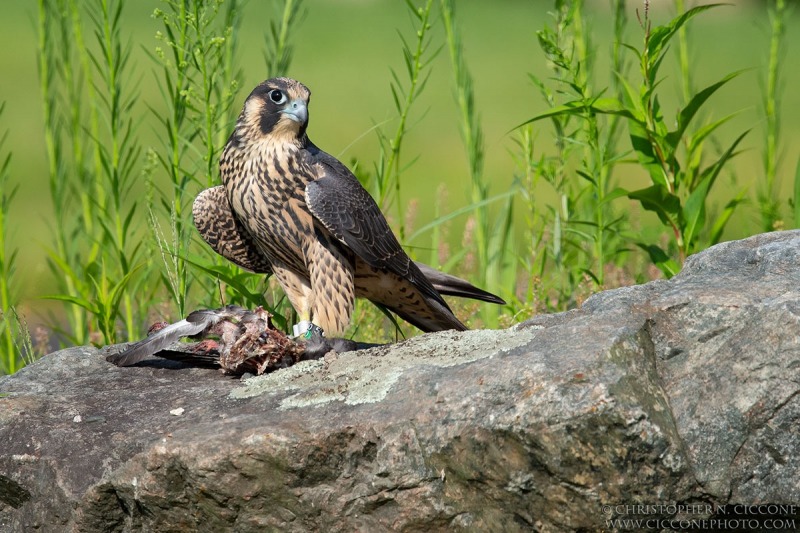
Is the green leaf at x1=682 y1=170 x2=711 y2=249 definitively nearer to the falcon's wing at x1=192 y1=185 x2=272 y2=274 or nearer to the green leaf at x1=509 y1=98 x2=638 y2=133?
the green leaf at x1=509 y1=98 x2=638 y2=133

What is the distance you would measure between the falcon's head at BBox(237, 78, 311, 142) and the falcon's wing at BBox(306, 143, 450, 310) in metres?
0.15

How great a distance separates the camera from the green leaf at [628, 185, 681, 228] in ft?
12.4

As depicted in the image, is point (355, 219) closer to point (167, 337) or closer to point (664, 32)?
point (167, 337)

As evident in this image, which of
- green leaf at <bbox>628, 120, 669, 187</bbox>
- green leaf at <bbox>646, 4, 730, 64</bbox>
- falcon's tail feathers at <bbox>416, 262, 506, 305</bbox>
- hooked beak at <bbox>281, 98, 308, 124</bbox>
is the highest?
green leaf at <bbox>646, 4, 730, 64</bbox>

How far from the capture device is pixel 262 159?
403 centimetres

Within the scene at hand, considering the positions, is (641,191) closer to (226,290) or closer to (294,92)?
(294,92)

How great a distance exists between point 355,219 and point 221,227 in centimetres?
69

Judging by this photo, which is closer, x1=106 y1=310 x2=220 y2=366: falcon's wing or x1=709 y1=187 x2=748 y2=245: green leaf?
x1=106 y1=310 x2=220 y2=366: falcon's wing

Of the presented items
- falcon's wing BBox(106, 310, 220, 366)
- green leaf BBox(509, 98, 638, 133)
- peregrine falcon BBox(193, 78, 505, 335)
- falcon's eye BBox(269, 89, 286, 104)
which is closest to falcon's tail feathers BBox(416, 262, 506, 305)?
peregrine falcon BBox(193, 78, 505, 335)

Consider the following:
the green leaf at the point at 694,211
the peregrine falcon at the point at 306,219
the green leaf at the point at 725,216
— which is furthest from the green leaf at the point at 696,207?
the peregrine falcon at the point at 306,219

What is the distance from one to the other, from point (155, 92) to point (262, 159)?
763 cm

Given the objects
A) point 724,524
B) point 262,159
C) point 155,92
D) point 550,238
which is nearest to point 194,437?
point 724,524

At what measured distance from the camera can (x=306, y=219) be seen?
13.2ft

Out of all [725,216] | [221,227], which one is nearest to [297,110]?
[221,227]
